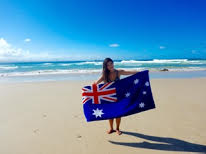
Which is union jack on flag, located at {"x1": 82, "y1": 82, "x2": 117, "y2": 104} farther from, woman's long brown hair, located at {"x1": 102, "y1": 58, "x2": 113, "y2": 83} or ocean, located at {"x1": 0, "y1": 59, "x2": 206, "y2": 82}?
ocean, located at {"x1": 0, "y1": 59, "x2": 206, "y2": 82}

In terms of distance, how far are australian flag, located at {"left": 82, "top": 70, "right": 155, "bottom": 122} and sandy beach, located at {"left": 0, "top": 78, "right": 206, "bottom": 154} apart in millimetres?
635

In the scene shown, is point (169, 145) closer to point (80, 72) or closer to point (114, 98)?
point (114, 98)

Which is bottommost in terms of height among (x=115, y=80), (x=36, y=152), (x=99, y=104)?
(x=36, y=152)

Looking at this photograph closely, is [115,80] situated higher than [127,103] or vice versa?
[115,80]

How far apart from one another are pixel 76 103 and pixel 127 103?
3089 mm

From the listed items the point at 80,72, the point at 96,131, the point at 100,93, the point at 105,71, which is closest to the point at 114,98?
the point at 100,93

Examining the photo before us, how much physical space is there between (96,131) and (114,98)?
104 centimetres

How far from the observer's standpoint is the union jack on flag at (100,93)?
3547 mm

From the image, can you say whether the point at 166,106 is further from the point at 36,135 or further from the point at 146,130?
the point at 36,135

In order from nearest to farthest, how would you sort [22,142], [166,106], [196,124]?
[22,142]
[196,124]
[166,106]

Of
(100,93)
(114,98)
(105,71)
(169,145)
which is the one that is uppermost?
(105,71)

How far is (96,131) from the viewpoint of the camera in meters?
3.89

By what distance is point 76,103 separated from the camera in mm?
6094

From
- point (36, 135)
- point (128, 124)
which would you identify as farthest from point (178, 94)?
point (36, 135)
